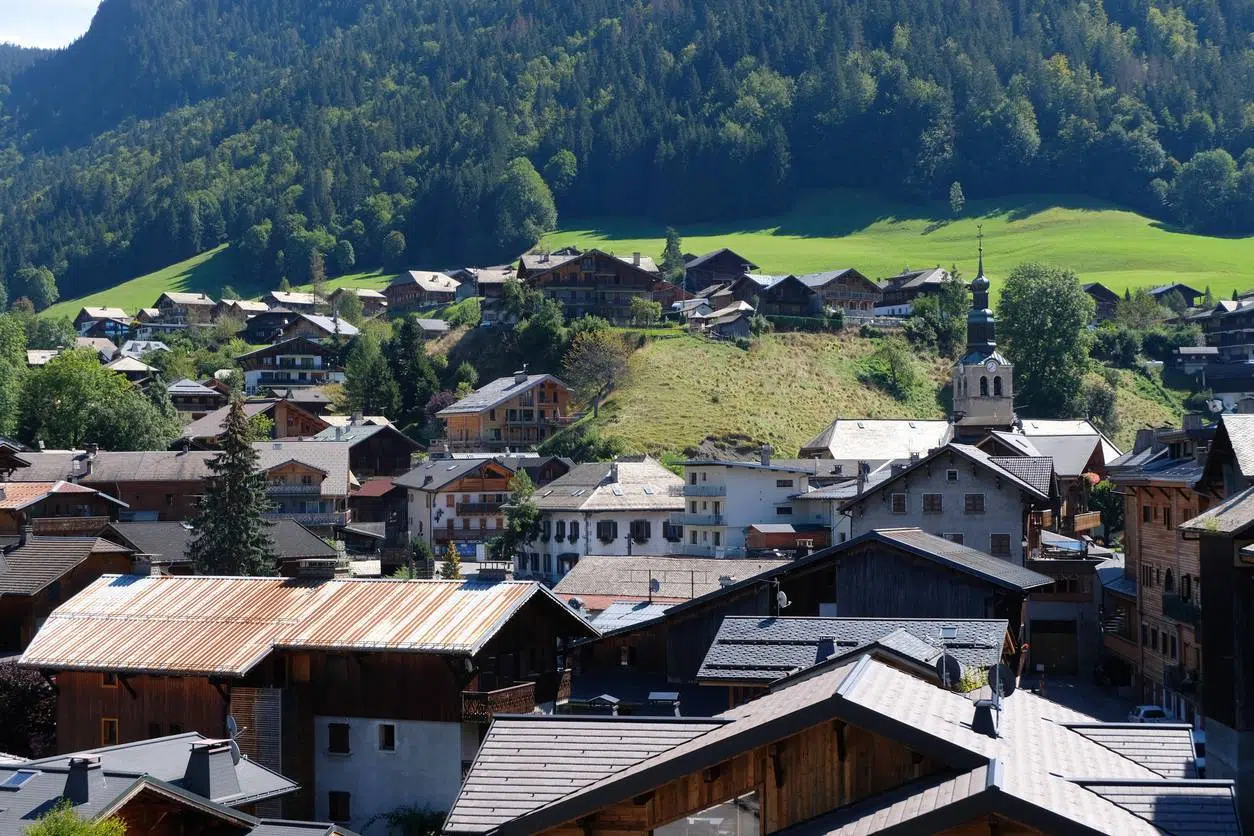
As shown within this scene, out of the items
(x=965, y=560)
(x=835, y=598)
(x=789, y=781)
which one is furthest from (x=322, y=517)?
(x=789, y=781)

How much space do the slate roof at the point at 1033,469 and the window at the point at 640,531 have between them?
74.7 ft

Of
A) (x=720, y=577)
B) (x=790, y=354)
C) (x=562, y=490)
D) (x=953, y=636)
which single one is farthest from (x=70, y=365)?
(x=953, y=636)

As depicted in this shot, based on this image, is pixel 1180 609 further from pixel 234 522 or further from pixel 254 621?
pixel 234 522

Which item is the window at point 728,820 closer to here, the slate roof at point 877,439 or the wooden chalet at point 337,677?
the wooden chalet at point 337,677

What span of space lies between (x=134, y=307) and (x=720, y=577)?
15846 centimetres

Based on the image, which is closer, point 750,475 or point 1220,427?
point 1220,427

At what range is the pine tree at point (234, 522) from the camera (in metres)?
63.6

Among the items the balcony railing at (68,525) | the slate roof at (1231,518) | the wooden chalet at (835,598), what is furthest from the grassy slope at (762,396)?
the slate roof at (1231,518)

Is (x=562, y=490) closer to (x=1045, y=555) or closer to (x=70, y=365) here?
(x=1045, y=555)

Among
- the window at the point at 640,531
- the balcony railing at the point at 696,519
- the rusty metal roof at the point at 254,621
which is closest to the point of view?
the rusty metal roof at the point at 254,621

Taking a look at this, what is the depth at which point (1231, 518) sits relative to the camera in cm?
1639

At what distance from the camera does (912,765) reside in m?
12.6

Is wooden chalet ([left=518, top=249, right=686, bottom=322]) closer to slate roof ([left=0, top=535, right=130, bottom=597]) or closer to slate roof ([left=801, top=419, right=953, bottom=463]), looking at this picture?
slate roof ([left=801, top=419, right=953, bottom=463])

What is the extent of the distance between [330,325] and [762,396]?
5274cm
